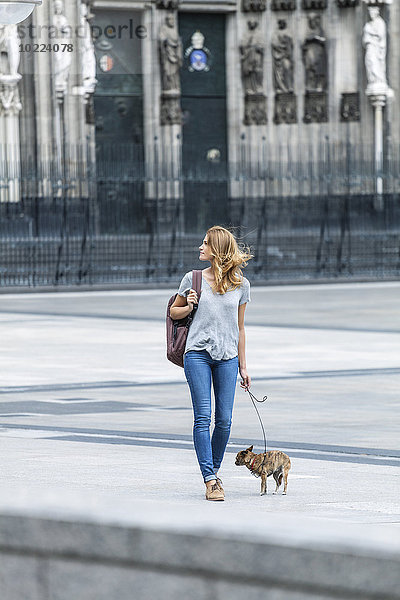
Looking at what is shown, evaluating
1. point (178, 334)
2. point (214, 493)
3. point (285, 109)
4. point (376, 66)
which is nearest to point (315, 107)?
point (285, 109)

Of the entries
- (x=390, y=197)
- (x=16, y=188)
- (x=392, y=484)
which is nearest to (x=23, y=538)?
(x=392, y=484)

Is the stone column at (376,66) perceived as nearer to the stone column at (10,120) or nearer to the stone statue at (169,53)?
the stone statue at (169,53)

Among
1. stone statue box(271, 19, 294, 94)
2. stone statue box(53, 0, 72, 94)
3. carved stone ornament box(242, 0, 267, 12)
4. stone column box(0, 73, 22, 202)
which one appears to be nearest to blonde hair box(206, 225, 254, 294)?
stone column box(0, 73, 22, 202)

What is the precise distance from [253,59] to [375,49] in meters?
2.83

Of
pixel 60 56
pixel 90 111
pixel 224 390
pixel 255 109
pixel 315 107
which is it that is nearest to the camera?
pixel 224 390

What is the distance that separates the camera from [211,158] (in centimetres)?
3284

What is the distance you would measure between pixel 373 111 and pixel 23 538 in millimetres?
29921

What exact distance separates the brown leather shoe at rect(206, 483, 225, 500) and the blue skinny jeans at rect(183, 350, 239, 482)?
113 mm

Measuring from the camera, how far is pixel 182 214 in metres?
30.1

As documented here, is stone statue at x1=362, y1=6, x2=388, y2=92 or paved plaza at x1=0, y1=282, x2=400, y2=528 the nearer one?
paved plaza at x1=0, y1=282, x2=400, y2=528

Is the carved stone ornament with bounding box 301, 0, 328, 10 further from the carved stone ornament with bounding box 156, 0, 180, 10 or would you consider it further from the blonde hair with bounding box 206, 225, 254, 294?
the blonde hair with bounding box 206, 225, 254, 294

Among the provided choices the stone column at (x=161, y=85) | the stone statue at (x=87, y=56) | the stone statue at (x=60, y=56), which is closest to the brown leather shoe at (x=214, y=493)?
the stone statue at (x=60, y=56)

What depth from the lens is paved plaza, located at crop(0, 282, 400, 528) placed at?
7242 millimetres

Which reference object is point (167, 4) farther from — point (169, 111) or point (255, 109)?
point (255, 109)
